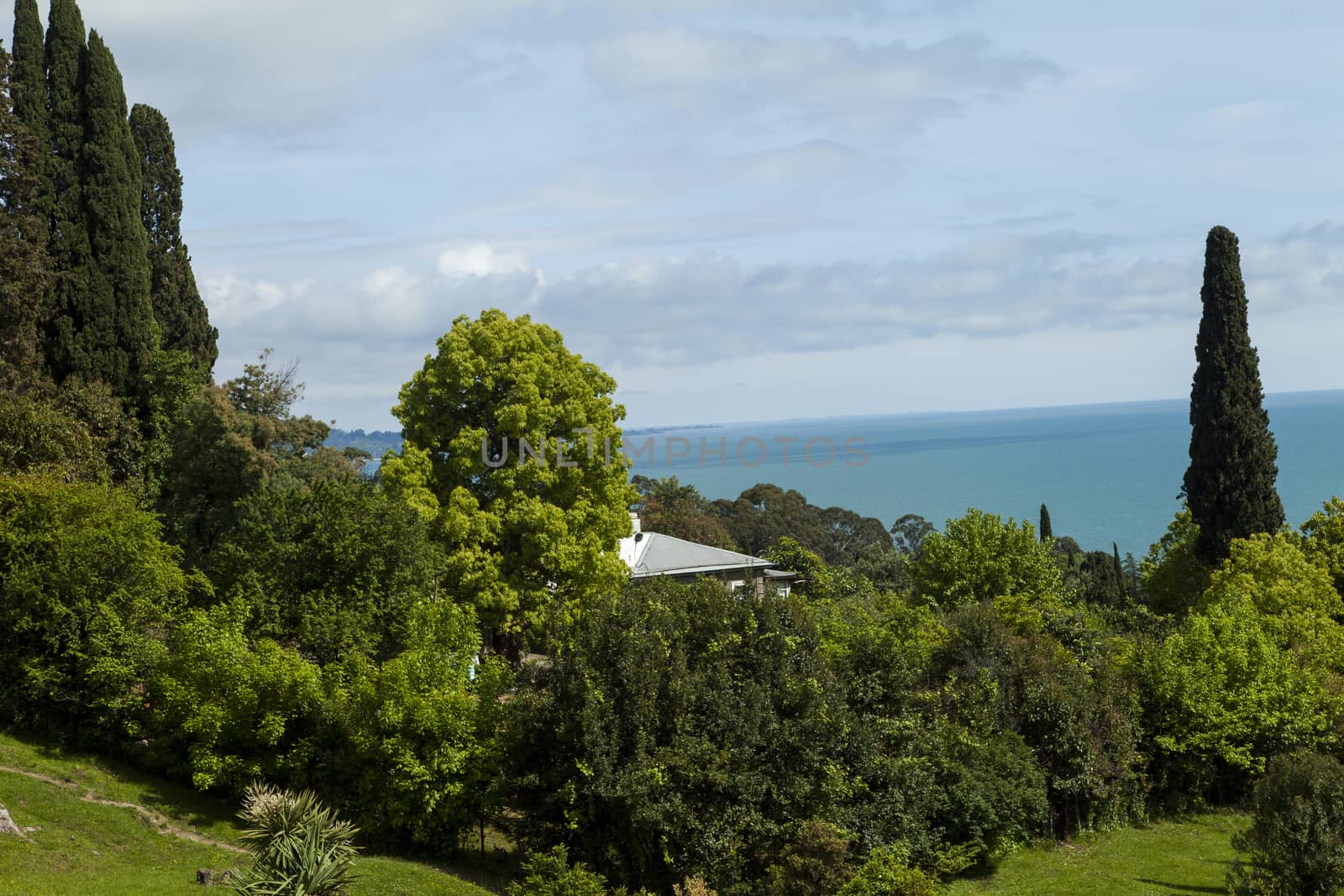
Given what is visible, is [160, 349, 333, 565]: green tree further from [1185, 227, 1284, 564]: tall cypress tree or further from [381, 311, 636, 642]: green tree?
[1185, 227, 1284, 564]: tall cypress tree

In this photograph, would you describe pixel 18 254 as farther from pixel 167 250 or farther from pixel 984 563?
pixel 984 563

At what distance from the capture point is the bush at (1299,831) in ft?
51.8

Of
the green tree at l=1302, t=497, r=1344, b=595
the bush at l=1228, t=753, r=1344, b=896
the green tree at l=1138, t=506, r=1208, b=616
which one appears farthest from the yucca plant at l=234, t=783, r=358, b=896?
the green tree at l=1138, t=506, r=1208, b=616

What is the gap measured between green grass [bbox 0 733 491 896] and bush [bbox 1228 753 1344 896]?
40.5ft

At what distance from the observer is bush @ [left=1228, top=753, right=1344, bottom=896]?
1578 cm

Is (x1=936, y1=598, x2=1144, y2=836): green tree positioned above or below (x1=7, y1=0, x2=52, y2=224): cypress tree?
below

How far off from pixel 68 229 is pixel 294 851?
24.6 m

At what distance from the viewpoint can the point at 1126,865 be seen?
21.0m

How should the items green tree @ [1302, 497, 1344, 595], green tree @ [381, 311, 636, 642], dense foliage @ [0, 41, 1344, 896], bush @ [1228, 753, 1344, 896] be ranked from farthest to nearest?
green tree @ [1302, 497, 1344, 595] < green tree @ [381, 311, 636, 642] < dense foliage @ [0, 41, 1344, 896] < bush @ [1228, 753, 1344, 896]

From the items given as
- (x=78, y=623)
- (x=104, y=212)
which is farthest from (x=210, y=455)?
(x=78, y=623)

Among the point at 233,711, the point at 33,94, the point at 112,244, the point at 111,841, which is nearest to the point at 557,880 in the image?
the point at 111,841

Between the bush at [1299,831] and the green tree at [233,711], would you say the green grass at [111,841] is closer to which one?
the green tree at [233,711]

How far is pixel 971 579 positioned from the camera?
3409cm

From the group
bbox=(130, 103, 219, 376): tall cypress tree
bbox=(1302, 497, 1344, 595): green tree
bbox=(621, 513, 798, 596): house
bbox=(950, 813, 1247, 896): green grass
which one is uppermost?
bbox=(130, 103, 219, 376): tall cypress tree
